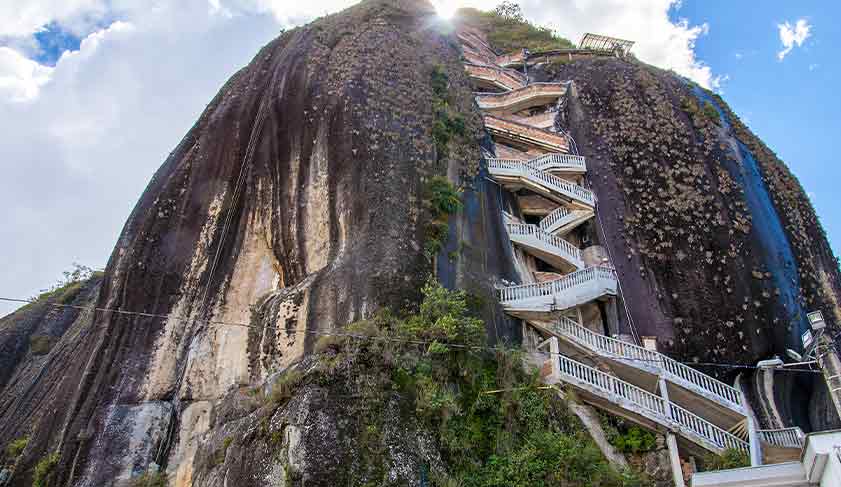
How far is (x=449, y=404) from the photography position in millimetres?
14680

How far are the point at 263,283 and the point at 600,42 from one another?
1110 inches

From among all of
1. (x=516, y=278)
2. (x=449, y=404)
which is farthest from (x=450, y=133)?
(x=449, y=404)

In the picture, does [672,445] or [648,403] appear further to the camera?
[648,403]

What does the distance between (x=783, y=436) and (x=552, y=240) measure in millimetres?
9486

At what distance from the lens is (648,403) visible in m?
18.2

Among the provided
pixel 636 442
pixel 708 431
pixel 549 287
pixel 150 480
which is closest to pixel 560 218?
pixel 549 287

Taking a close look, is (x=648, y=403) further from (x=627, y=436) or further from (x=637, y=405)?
(x=627, y=436)

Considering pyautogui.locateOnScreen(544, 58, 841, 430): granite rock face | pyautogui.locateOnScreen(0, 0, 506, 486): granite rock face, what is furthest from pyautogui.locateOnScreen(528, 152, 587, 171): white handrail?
pyautogui.locateOnScreen(0, 0, 506, 486): granite rock face

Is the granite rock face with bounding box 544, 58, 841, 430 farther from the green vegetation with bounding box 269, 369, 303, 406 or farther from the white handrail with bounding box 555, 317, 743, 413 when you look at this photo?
the green vegetation with bounding box 269, 369, 303, 406

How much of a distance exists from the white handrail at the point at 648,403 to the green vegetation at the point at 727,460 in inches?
11.7

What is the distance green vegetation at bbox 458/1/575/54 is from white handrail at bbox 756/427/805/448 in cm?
2511

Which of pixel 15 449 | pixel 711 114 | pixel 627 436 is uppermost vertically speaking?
pixel 711 114

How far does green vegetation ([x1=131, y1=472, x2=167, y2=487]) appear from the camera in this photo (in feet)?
50.8

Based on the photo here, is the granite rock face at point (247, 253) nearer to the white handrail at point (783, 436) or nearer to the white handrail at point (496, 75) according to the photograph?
the white handrail at point (496, 75)
